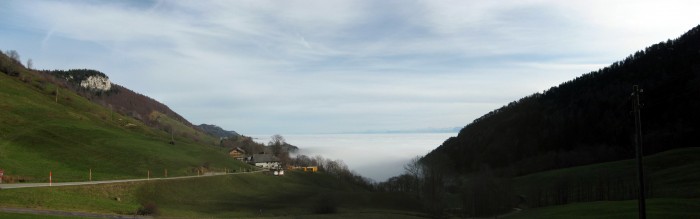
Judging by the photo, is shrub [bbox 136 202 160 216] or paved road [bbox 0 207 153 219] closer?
paved road [bbox 0 207 153 219]

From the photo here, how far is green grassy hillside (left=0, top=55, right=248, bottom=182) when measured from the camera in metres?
71.4

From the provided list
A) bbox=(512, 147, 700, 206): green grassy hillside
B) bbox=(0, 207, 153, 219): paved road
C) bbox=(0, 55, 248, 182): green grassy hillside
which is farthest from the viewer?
bbox=(512, 147, 700, 206): green grassy hillside

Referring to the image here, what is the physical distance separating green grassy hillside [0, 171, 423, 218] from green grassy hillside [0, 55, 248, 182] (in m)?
10.4

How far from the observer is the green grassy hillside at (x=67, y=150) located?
7138cm

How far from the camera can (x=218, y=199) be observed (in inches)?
2972

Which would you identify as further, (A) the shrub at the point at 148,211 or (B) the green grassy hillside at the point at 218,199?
(A) the shrub at the point at 148,211

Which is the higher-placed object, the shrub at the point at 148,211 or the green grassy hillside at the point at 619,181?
the shrub at the point at 148,211

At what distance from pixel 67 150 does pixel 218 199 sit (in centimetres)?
2899

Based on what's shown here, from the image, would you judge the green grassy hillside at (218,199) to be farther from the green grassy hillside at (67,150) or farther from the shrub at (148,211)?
the green grassy hillside at (67,150)

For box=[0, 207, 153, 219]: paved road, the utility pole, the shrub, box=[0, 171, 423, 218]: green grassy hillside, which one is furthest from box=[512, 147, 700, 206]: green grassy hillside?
box=[0, 207, 153, 219]: paved road

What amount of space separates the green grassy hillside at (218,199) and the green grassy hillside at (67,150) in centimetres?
1041

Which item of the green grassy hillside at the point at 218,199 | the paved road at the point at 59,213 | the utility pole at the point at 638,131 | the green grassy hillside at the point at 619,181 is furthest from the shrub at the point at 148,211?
the green grassy hillside at the point at 619,181

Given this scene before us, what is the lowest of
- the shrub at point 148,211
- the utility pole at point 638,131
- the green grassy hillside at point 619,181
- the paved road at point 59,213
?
the green grassy hillside at point 619,181

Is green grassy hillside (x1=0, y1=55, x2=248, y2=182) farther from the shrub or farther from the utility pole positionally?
the utility pole
